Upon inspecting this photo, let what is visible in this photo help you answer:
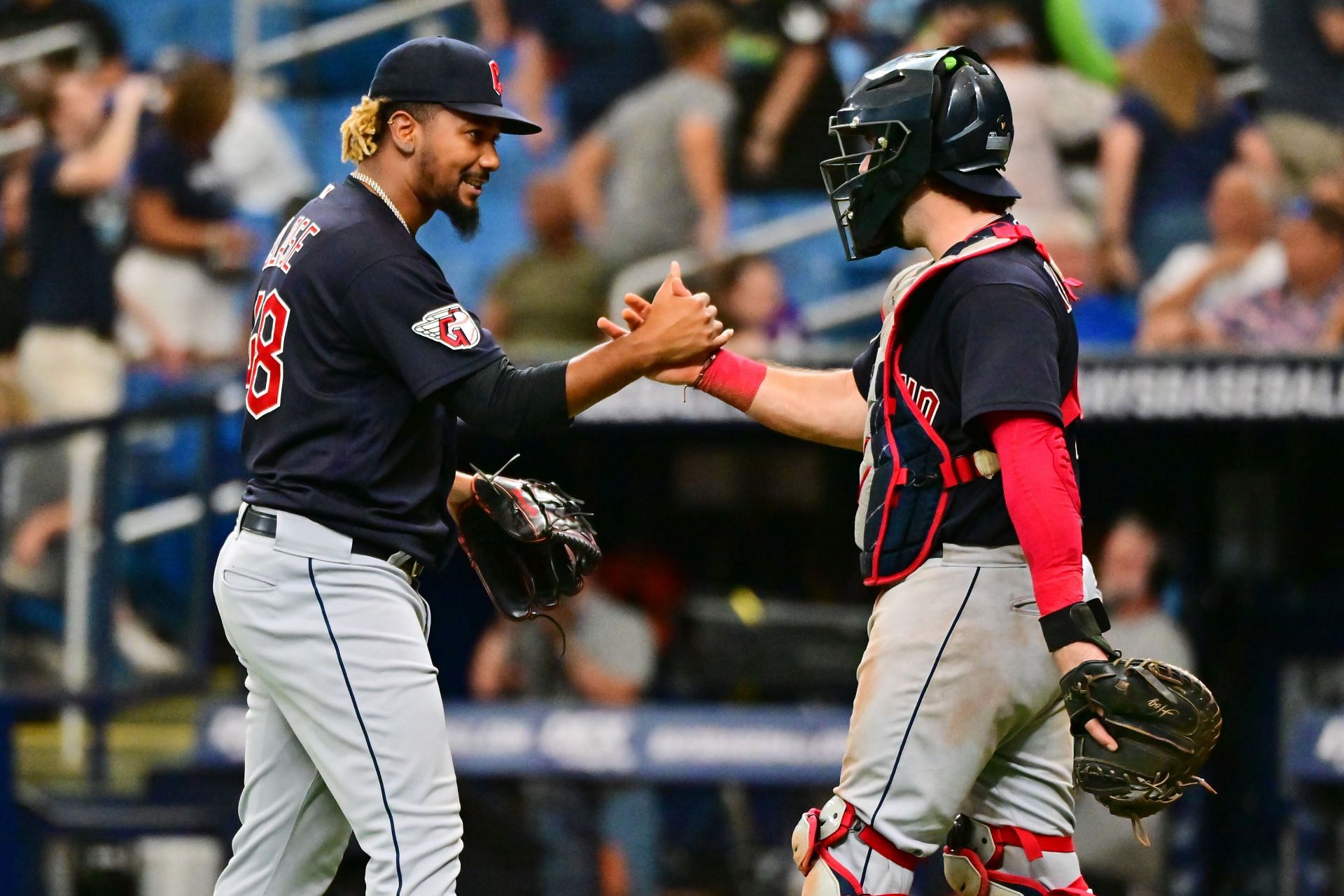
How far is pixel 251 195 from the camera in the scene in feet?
27.1

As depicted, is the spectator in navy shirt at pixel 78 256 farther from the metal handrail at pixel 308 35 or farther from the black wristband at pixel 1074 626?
the black wristband at pixel 1074 626

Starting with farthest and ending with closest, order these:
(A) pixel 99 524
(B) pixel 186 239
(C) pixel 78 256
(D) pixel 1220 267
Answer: (C) pixel 78 256, (B) pixel 186 239, (D) pixel 1220 267, (A) pixel 99 524

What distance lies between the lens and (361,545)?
345 centimetres

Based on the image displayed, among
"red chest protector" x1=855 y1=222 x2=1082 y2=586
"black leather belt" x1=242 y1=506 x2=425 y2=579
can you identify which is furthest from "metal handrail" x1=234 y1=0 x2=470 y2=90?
"red chest protector" x1=855 y1=222 x2=1082 y2=586

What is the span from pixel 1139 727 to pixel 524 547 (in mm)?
1322

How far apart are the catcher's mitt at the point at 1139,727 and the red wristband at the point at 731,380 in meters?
1.02

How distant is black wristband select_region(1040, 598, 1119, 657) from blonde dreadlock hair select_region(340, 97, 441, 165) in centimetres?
148

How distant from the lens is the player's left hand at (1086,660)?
3119 mm

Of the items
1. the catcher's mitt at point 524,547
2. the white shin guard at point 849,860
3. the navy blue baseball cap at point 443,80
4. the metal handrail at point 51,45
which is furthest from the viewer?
the metal handrail at point 51,45

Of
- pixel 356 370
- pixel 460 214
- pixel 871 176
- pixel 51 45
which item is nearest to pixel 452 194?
pixel 460 214

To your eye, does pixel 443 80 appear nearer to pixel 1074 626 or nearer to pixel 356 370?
pixel 356 370

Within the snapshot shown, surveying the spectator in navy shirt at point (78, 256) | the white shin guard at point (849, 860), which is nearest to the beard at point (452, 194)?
the white shin guard at point (849, 860)

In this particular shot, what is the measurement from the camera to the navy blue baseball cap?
11.6 ft

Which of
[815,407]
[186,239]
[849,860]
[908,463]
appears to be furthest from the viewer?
[186,239]
